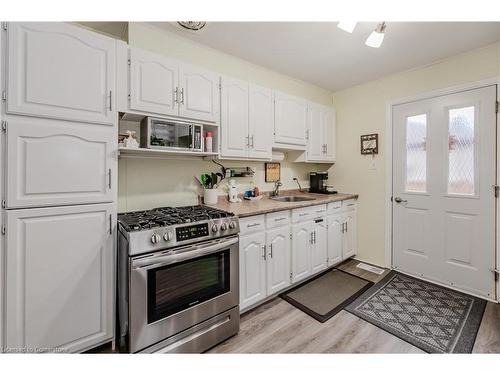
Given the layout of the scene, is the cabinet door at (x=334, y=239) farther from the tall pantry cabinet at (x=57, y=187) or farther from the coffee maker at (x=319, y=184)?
the tall pantry cabinet at (x=57, y=187)

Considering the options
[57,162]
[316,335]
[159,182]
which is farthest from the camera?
[159,182]

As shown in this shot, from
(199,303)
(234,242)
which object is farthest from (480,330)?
(199,303)

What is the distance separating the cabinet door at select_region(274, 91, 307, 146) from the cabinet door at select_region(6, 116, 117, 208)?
5.74ft

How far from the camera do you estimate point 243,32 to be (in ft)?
6.77

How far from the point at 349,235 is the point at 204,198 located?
2.05 meters

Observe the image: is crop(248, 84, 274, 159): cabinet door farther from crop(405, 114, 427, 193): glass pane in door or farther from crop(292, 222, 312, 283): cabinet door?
crop(405, 114, 427, 193): glass pane in door

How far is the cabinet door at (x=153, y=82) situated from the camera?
1.71 metres

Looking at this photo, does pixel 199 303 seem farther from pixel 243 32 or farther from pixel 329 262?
pixel 243 32

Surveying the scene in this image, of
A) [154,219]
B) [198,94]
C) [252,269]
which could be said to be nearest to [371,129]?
[198,94]

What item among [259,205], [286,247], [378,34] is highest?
[378,34]

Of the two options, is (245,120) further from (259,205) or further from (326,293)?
(326,293)

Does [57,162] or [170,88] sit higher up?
[170,88]

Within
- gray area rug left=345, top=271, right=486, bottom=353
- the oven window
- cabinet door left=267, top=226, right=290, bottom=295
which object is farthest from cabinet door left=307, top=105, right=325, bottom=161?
the oven window

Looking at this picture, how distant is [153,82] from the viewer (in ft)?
5.88
